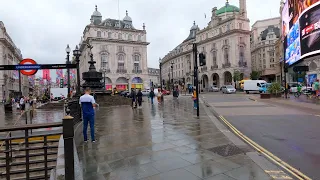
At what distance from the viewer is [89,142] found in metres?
6.80

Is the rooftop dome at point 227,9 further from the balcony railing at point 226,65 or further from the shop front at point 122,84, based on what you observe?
the shop front at point 122,84

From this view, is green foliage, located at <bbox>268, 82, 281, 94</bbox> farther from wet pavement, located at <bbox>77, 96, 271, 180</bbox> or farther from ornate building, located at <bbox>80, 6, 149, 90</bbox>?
ornate building, located at <bbox>80, 6, 149, 90</bbox>

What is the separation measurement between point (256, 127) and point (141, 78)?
63317 millimetres

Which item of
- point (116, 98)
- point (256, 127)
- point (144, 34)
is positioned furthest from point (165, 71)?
point (256, 127)

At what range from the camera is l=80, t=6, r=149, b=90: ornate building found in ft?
209

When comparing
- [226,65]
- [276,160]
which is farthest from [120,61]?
[276,160]

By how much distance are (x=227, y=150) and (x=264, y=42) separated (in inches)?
3676

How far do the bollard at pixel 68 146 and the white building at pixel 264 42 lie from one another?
81272mm

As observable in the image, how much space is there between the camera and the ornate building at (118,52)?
63.8 metres

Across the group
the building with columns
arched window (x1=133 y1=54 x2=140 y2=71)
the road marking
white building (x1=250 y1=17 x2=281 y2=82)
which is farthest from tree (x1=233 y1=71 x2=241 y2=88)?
the road marking

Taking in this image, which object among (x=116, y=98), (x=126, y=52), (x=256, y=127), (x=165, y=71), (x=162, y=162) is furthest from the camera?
(x=165, y=71)

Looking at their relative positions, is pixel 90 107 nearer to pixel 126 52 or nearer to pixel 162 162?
pixel 162 162

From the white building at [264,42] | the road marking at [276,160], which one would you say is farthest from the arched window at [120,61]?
the road marking at [276,160]

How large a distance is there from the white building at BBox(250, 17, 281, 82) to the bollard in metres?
81.3
